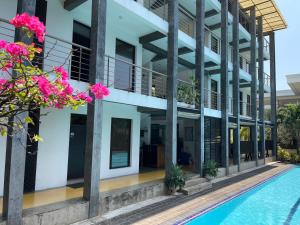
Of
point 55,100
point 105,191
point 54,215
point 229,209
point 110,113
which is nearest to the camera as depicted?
point 55,100

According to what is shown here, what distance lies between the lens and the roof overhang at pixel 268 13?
65.9 feet

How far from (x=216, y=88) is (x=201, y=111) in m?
7.35

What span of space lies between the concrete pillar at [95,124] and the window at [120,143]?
144 inches

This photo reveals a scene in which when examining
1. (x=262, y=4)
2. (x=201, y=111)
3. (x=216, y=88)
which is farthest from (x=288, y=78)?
(x=201, y=111)

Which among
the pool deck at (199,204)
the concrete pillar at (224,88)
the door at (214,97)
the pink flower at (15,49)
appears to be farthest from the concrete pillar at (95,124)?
the door at (214,97)

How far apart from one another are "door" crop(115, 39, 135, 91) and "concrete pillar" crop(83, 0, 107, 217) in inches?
145

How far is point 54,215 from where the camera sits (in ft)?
21.0

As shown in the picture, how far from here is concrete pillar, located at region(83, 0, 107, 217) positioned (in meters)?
7.45

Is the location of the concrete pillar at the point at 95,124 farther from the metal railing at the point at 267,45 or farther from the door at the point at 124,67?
the metal railing at the point at 267,45

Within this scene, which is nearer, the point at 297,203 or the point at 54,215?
the point at 54,215

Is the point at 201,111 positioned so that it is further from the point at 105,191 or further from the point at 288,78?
the point at 288,78

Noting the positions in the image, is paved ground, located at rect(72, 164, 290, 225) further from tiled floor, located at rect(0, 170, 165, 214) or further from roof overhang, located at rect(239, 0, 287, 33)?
roof overhang, located at rect(239, 0, 287, 33)

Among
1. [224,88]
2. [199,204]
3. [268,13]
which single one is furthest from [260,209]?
[268,13]

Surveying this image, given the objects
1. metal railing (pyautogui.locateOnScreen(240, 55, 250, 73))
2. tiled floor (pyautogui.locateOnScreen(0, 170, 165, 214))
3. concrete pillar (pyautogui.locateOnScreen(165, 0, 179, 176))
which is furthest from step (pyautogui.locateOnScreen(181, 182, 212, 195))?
metal railing (pyautogui.locateOnScreen(240, 55, 250, 73))
